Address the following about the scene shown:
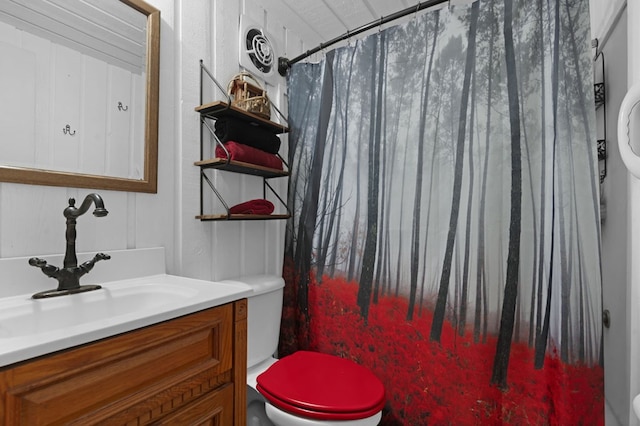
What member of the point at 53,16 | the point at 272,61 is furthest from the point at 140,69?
the point at 272,61

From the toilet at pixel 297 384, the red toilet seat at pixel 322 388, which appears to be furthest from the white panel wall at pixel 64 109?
the red toilet seat at pixel 322 388

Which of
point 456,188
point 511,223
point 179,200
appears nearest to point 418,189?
point 456,188

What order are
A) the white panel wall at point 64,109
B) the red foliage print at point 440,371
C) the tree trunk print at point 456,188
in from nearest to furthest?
the white panel wall at point 64,109
the red foliage print at point 440,371
the tree trunk print at point 456,188

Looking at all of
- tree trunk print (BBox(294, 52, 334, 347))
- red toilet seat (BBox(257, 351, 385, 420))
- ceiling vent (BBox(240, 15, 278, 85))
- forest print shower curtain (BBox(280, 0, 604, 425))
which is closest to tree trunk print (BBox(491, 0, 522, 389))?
forest print shower curtain (BBox(280, 0, 604, 425))

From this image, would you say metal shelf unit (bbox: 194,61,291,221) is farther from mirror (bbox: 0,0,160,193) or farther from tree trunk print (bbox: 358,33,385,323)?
tree trunk print (bbox: 358,33,385,323)

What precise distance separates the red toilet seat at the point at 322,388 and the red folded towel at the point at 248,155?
2.88 feet

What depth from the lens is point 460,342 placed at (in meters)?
1.21

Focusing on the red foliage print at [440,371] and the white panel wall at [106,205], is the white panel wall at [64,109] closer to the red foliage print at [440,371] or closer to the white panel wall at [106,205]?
the white panel wall at [106,205]

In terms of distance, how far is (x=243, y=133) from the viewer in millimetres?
1353

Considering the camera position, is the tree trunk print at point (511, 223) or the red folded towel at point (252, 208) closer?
the tree trunk print at point (511, 223)

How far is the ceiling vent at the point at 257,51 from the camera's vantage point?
1512mm

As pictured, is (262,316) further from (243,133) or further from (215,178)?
(243,133)

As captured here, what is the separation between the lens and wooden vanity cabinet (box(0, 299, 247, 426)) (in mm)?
524

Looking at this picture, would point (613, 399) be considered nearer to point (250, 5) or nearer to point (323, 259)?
point (323, 259)
